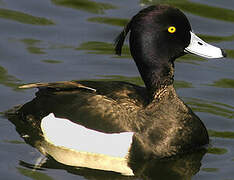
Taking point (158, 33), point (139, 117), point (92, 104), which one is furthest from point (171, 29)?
point (92, 104)

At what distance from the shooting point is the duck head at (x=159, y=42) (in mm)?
8570

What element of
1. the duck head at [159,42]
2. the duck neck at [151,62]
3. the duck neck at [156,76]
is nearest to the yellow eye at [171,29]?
the duck head at [159,42]

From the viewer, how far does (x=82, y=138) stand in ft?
28.9

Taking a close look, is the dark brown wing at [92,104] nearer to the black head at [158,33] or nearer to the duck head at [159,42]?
the duck head at [159,42]

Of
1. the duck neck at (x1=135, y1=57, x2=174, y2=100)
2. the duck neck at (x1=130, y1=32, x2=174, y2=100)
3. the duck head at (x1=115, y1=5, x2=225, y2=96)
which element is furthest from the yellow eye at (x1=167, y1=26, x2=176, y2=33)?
the duck neck at (x1=135, y1=57, x2=174, y2=100)

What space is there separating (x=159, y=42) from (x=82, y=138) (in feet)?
4.38

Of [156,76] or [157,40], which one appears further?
[156,76]

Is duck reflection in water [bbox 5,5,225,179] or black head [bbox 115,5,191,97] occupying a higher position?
black head [bbox 115,5,191,97]

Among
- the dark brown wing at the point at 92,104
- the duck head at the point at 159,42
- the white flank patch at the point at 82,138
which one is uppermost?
the duck head at the point at 159,42

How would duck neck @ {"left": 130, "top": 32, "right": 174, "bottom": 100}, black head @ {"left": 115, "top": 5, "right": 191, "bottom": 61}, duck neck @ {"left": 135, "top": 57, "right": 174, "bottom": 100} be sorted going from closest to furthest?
black head @ {"left": 115, "top": 5, "right": 191, "bottom": 61}
duck neck @ {"left": 130, "top": 32, "right": 174, "bottom": 100}
duck neck @ {"left": 135, "top": 57, "right": 174, "bottom": 100}

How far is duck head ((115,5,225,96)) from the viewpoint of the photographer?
28.1 feet

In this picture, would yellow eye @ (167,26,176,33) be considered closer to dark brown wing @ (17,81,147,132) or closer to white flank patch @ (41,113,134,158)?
dark brown wing @ (17,81,147,132)

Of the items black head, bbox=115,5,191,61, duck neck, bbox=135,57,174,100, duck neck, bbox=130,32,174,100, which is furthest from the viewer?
duck neck, bbox=135,57,174,100

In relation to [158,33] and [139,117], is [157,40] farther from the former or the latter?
[139,117]
